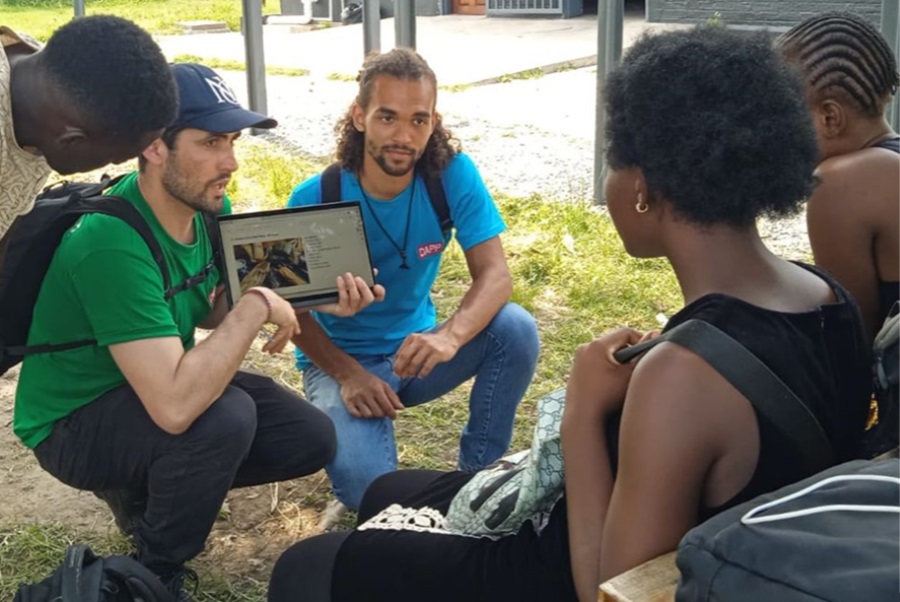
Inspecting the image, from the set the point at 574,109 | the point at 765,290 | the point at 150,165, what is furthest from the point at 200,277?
the point at 574,109

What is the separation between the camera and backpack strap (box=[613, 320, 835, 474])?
1785 millimetres

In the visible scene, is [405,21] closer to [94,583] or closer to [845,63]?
[845,63]

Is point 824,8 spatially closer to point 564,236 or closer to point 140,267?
point 564,236

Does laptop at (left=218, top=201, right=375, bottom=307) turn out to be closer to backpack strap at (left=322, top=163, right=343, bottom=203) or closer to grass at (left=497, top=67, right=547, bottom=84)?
backpack strap at (left=322, top=163, right=343, bottom=203)

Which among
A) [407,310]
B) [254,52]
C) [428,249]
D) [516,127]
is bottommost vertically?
[407,310]

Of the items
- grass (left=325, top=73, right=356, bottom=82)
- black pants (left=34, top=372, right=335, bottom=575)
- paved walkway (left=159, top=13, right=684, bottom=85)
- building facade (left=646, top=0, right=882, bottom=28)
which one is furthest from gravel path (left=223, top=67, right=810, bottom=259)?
black pants (left=34, top=372, right=335, bottom=575)

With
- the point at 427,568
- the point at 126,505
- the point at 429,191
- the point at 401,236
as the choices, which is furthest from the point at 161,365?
the point at 429,191

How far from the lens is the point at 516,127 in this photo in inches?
359

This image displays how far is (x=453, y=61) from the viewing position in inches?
501

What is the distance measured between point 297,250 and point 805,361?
1.77 metres

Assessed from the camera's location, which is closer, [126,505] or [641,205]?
[641,205]

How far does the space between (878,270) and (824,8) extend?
399 inches

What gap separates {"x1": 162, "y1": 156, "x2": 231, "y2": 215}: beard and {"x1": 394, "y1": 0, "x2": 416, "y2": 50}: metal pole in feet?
12.6

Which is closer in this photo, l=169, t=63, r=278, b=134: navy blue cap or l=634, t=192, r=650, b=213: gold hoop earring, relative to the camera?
l=634, t=192, r=650, b=213: gold hoop earring
